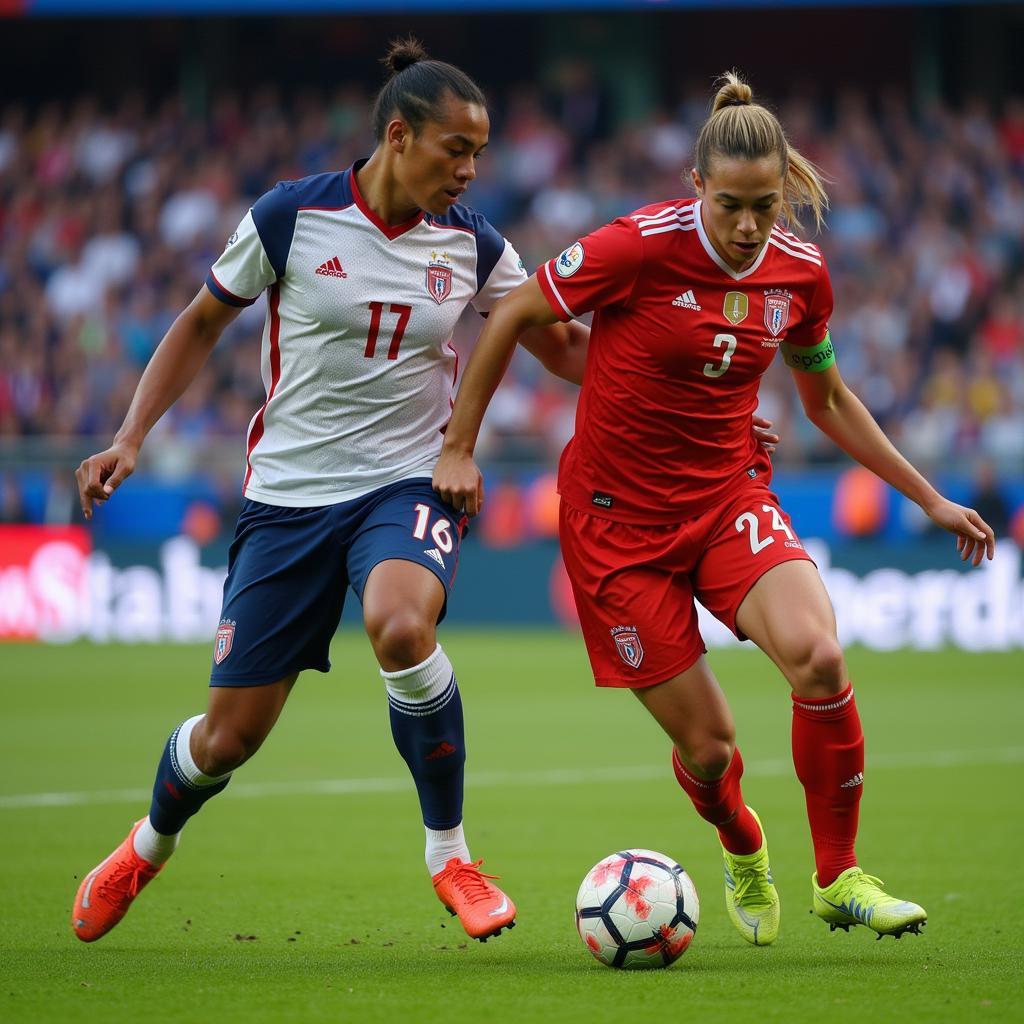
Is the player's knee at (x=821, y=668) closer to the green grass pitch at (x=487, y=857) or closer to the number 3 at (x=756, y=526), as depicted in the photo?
the number 3 at (x=756, y=526)

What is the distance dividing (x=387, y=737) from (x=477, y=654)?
4.84 meters

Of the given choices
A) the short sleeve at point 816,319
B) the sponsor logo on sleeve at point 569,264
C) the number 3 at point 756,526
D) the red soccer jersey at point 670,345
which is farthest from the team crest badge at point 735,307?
the number 3 at point 756,526

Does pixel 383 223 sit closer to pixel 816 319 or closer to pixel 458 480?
pixel 458 480

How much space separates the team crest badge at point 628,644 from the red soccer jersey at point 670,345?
1.07 feet

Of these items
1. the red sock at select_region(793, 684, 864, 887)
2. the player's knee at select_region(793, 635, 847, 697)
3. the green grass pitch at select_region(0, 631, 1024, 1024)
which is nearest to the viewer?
the green grass pitch at select_region(0, 631, 1024, 1024)

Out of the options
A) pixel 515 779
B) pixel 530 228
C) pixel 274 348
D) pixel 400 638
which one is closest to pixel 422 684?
pixel 400 638

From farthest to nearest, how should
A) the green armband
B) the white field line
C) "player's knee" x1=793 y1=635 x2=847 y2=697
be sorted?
the white field line
the green armband
"player's knee" x1=793 y1=635 x2=847 y2=697

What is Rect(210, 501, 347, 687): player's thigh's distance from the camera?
16.5 feet

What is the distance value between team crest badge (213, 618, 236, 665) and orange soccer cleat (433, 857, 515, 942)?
0.89 meters

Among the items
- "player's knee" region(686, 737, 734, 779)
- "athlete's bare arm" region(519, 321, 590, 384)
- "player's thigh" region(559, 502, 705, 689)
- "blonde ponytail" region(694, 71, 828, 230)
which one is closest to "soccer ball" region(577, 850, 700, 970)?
"player's knee" region(686, 737, 734, 779)

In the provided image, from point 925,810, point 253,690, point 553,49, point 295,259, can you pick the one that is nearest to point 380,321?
point 295,259

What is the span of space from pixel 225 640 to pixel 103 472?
602mm

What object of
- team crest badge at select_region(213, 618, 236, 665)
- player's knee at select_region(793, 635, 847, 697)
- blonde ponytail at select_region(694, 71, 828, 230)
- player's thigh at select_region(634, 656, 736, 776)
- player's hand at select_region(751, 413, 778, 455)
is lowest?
player's thigh at select_region(634, 656, 736, 776)

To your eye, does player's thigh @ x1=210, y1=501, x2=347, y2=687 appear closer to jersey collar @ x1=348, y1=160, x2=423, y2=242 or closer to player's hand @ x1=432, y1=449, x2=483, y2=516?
player's hand @ x1=432, y1=449, x2=483, y2=516
